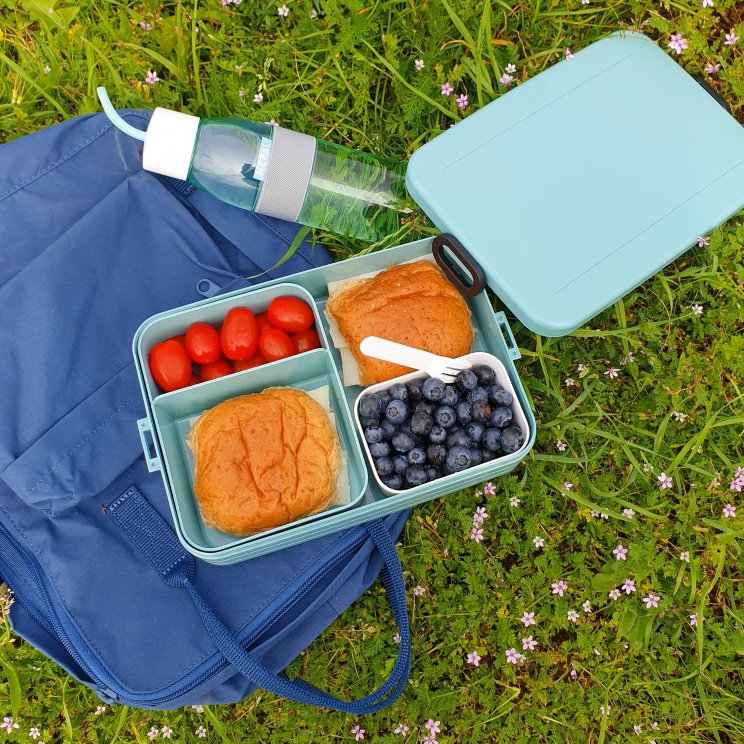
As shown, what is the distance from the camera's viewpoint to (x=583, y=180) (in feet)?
4.57

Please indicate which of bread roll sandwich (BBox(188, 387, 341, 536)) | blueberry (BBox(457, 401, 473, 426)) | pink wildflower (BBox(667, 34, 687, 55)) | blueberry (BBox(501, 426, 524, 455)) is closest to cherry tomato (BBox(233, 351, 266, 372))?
bread roll sandwich (BBox(188, 387, 341, 536))

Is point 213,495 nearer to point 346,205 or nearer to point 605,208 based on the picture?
point 346,205

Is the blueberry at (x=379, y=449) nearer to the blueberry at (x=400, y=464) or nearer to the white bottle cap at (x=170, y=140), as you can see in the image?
the blueberry at (x=400, y=464)

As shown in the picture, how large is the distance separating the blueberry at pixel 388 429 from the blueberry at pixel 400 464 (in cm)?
5

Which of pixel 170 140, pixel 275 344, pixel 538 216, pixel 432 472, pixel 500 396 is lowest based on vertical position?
pixel 432 472

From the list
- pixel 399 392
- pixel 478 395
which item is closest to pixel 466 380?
pixel 478 395

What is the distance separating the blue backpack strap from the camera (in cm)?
137

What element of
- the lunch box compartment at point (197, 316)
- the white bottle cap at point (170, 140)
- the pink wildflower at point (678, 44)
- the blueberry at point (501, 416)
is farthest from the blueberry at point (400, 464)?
the pink wildflower at point (678, 44)

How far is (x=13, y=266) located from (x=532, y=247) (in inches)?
47.9

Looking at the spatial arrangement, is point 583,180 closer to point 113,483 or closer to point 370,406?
point 370,406

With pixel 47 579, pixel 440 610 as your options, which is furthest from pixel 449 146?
pixel 47 579

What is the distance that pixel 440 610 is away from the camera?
1.63 metres

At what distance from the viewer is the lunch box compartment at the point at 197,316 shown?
1.39 meters

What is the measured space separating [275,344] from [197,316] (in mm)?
195
